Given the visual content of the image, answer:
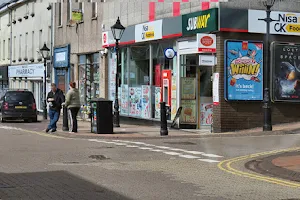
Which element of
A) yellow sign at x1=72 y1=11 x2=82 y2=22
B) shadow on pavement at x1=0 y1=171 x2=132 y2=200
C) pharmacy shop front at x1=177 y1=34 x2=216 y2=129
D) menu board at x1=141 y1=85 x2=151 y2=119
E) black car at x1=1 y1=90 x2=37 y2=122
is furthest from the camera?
yellow sign at x1=72 y1=11 x2=82 y2=22

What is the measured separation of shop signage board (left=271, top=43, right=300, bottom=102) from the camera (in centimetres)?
2091

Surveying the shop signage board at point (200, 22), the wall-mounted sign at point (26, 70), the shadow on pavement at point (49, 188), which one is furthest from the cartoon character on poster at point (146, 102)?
the wall-mounted sign at point (26, 70)

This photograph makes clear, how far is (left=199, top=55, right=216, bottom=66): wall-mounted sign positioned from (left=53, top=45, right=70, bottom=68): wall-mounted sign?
53.5 ft

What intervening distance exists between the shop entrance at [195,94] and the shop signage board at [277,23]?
8.50 feet

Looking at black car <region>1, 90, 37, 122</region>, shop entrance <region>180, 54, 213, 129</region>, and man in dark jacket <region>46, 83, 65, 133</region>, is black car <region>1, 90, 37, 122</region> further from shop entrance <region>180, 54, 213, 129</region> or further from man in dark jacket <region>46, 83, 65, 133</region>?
shop entrance <region>180, 54, 213, 129</region>

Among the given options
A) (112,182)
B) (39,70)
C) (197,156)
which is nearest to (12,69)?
(39,70)

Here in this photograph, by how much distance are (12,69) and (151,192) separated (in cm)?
4183

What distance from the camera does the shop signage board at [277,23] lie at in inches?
798

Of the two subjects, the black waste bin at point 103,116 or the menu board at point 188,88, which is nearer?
the black waste bin at point 103,116

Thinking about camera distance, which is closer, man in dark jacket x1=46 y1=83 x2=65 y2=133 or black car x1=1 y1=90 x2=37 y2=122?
man in dark jacket x1=46 y1=83 x2=65 y2=133

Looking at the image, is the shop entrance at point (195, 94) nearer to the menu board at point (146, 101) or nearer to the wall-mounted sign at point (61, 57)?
the menu board at point (146, 101)

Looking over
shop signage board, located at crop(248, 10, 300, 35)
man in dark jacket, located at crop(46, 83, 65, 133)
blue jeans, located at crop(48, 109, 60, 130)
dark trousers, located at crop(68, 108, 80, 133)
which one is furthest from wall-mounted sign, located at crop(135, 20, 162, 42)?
blue jeans, located at crop(48, 109, 60, 130)

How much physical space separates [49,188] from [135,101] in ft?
57.3

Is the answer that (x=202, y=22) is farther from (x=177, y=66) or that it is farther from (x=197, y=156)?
(x=197, y=156)
